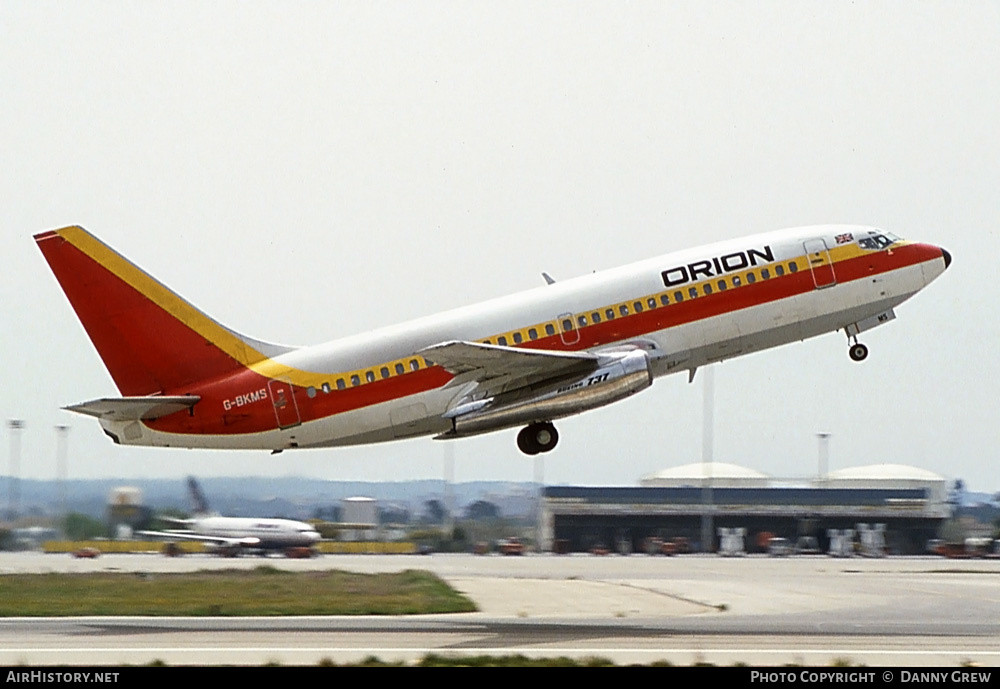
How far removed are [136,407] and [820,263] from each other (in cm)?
2126

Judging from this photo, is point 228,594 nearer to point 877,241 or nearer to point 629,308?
point 629,308

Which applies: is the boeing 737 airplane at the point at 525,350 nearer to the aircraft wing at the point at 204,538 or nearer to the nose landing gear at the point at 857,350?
the nose landing gear at the point at 857,350

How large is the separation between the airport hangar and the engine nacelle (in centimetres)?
6117

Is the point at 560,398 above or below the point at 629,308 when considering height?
below

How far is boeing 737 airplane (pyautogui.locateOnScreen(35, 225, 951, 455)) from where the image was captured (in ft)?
141

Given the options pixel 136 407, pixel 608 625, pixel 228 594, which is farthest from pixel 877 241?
pixel 228 594

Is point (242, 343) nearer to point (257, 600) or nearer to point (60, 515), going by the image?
point (257, 600)

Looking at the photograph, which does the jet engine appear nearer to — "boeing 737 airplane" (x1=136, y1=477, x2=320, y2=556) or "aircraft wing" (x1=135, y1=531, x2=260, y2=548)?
"aircraft wing" (x1=135, y1=531, x2=260, y2=548)

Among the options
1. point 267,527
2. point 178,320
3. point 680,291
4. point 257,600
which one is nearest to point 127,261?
point 178,320

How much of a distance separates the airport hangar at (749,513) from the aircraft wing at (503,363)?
61.7 metres

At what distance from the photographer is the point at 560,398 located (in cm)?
4322

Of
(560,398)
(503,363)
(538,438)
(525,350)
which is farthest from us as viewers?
(538,438)

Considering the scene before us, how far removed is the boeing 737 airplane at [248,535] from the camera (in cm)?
8056

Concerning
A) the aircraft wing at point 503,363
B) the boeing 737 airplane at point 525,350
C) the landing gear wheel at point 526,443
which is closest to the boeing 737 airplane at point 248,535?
the boeing 737 airplane at point 525,350
